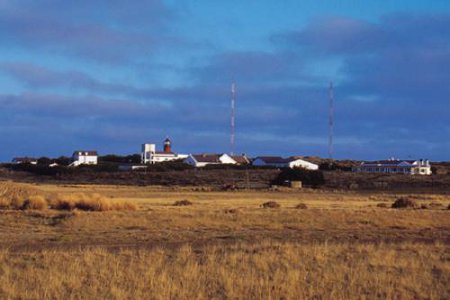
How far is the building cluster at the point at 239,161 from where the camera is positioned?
129750 mm

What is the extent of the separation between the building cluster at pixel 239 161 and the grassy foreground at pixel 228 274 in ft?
342

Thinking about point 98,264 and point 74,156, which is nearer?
point 98,264

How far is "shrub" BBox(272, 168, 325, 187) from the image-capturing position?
84250 millimetres

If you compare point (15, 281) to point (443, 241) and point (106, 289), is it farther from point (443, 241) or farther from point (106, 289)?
point (443, 241)

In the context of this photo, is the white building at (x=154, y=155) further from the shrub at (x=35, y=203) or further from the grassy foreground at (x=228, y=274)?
the grassy foreground at (x=228, y=274)

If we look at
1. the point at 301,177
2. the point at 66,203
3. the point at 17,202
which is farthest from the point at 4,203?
the point at 301,177

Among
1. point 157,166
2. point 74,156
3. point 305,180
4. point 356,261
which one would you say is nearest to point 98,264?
point 356,261

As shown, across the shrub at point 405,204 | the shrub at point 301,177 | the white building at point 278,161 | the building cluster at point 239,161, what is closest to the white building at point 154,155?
the building cluster at point 239,161

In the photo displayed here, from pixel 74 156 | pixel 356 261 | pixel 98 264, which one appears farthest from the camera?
pixel 74 156

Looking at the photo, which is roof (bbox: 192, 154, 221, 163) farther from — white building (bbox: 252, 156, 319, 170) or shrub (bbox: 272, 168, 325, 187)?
shrub (bbox: 272, 168, 325, 187)

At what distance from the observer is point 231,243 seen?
2156 centimetres

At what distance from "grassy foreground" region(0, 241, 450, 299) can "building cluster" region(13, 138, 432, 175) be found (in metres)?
104

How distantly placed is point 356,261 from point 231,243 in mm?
5629

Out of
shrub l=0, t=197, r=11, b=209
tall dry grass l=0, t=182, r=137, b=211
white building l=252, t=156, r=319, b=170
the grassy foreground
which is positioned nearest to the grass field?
the grassy foreground
